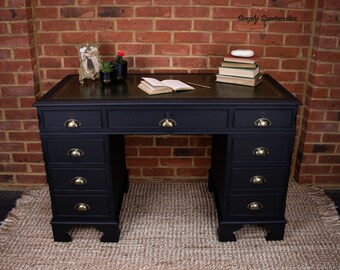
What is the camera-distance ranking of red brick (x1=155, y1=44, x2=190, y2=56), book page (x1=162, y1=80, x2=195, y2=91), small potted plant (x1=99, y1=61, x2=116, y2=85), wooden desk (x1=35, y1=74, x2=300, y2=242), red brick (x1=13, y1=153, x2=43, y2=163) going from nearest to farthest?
wooden desk (x1=35, y1=74, x2=300, y2=242)
book page (x1=162, y1=80, x2=195, y2=91)
small potted plant (x1=99, y1=61, x2=116, y2=85)
red brick (x1=155, y1=44, x2=190, y2=56)
red brick (x1=13, y1=153, x2=43, y2=163)

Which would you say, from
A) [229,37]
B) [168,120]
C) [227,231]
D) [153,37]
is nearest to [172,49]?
[153,37]

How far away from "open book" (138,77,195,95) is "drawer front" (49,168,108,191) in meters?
0.52

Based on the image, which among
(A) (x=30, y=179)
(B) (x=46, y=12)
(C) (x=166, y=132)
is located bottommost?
(A) (x=30, y=179)

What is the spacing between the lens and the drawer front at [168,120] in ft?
5.91

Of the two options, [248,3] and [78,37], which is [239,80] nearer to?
[248,3]

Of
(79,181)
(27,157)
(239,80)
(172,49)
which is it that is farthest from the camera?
(27,157)

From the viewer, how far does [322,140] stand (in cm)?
249

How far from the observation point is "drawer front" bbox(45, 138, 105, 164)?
6.07 feet

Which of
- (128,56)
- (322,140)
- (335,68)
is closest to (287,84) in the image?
(335,68)

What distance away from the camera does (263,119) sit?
1812 mm

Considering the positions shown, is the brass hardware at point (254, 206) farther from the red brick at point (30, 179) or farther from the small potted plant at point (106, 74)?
the red brick at point (30, 179)

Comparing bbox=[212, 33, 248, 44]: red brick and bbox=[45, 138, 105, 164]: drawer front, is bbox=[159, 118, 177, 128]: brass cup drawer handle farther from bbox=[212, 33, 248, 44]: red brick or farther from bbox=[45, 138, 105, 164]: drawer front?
bbox=[212, 33, 248, 44]: red brick

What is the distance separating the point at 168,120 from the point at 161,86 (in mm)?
204

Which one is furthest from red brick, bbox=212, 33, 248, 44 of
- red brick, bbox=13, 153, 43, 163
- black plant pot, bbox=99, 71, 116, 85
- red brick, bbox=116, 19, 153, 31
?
red brick, bbox=13, 153, 43, 163
